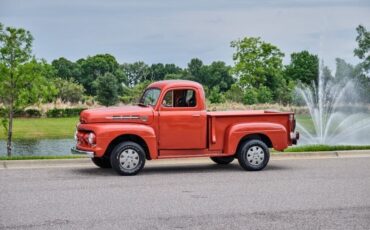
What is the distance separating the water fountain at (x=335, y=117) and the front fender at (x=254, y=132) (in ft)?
41.1

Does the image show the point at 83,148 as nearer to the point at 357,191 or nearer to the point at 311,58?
the point at 357,191

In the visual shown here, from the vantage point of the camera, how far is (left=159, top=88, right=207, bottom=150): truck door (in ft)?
46.7

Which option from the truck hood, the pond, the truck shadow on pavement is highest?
the truck hood

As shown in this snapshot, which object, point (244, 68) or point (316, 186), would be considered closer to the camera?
point (316, 186)

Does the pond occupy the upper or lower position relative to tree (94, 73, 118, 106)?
lower

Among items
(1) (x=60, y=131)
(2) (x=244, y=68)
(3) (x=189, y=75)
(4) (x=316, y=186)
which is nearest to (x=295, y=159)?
(4) (x=316, y=186)

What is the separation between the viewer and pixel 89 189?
1188 cm

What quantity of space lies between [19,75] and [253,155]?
13.8 m

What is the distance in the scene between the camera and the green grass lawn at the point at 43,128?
37812 mm

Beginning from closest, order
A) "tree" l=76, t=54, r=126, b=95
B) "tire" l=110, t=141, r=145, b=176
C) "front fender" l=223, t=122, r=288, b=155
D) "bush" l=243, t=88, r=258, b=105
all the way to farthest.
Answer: "tire" l=110, t=141, r=145, b=176 < "front fender" l=223, t=122, r=288, b=155 < "bush" l=243, t=88, r=258, b=105 < "tree" l=76, t=54, r=126, b=95

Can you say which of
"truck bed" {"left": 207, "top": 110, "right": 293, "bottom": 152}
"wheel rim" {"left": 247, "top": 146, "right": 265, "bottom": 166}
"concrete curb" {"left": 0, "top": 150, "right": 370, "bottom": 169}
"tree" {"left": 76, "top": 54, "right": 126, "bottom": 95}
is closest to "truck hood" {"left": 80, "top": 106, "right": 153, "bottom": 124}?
"truck bed" {"left": 207, "top": 110, "right": 293, "bottom": 152}

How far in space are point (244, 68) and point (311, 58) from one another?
39796mm

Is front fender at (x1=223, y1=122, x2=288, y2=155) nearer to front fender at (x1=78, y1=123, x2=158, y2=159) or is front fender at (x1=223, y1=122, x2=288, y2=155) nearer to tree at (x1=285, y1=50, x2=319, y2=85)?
front fender at (x1=78, y1=123, x2=158, y2=159)

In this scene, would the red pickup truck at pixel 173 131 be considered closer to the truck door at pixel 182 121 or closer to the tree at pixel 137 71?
the truck door at pixel 182 121
